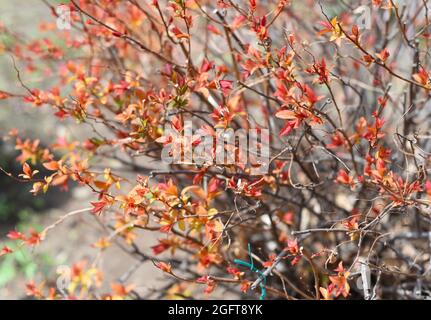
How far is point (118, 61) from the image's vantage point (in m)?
2.64

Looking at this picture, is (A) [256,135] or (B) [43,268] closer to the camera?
(A) [256,135]

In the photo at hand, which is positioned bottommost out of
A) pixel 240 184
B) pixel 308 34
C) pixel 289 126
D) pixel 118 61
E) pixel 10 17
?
pixel 240 184

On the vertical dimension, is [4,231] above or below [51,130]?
below

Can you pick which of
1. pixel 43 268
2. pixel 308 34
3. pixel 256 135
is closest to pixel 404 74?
pixel 308 34

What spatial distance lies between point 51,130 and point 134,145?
7.77ft

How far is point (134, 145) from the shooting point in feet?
7.22

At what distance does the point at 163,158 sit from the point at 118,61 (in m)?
0.80

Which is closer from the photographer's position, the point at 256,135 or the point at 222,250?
the point at 256,135

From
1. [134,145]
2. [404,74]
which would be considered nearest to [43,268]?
[134,145]

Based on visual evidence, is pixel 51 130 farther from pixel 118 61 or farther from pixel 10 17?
pixel 118 61
